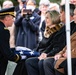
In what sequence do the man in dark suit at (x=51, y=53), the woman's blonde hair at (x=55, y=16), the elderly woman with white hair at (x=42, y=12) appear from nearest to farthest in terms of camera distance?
the man in dark suit at (x=51, y=53), the woman's blonde hair at (x=55, y=16), the elderly woman with white hair at (x=42, y=12)

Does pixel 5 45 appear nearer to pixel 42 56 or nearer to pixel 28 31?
pixel 42 56

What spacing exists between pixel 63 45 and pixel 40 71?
67 cm

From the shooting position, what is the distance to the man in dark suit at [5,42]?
7.35 meters

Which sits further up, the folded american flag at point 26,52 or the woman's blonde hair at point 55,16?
the woman's blonde hair at point 55,16

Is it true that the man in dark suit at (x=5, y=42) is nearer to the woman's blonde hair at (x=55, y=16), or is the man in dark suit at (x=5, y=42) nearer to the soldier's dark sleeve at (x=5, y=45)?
the soldier's dark sleeve at (x=5, y=45)

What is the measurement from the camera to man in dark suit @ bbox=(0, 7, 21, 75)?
7348 mm

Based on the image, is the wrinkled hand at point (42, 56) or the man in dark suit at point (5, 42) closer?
the man in dark suit at point (5, 42)

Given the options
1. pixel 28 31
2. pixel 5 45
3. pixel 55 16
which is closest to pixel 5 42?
pixel 5 45

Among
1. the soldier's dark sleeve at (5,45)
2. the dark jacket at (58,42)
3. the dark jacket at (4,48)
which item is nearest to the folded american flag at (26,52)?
the dark jacket at (58,42)

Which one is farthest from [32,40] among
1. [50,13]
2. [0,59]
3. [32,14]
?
[0,59]

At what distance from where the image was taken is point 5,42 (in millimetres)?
7355

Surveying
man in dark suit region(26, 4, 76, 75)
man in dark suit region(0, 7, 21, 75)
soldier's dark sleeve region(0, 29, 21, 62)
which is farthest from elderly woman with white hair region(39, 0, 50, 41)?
soldier's dark sleeve region(0, 29, 21, 62)

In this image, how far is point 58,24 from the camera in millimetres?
8172

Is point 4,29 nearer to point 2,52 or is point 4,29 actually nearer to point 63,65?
point 2,52
